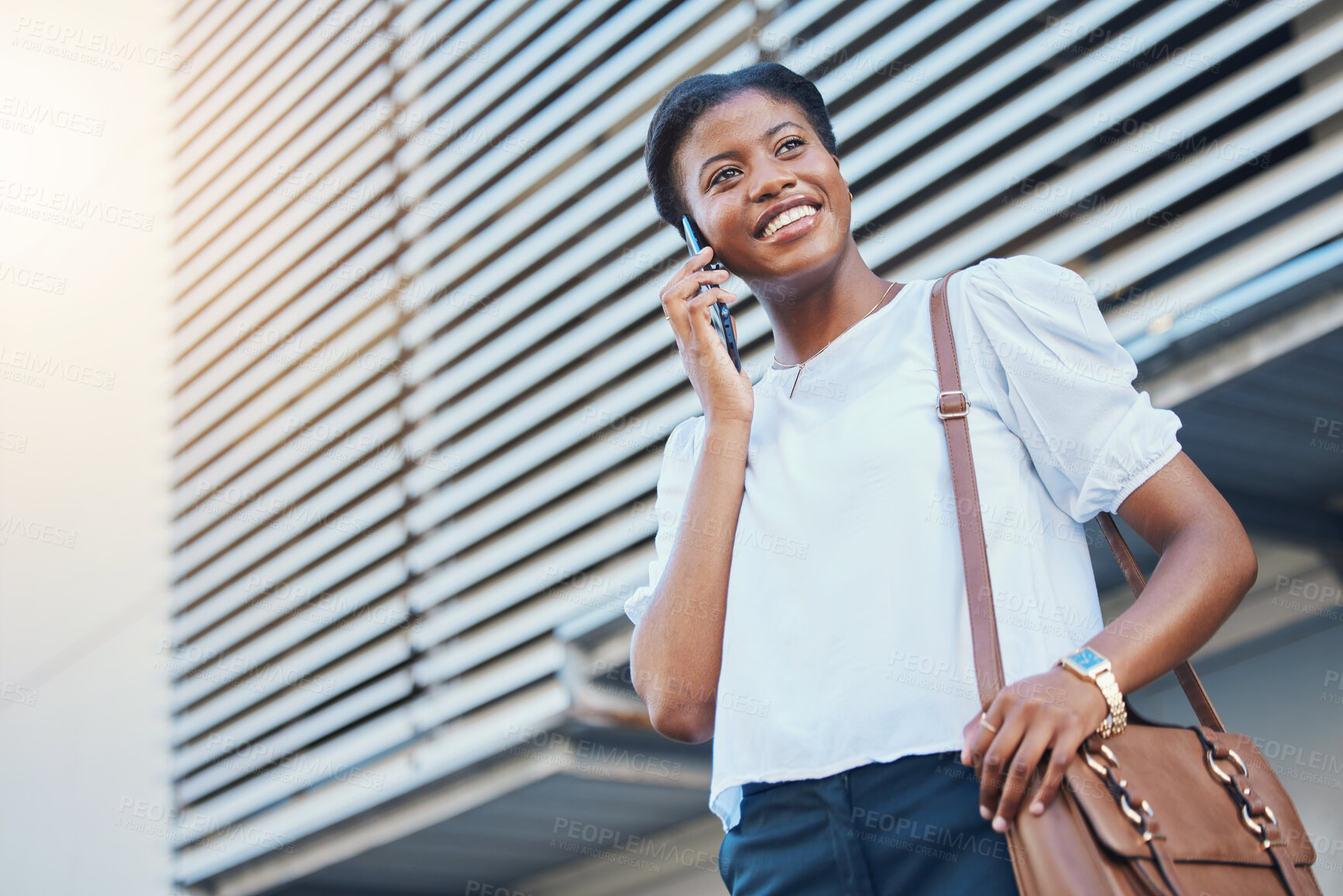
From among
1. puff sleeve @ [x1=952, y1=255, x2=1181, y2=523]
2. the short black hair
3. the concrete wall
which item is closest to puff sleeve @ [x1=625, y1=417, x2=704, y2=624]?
the short black hair

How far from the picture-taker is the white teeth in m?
1.65

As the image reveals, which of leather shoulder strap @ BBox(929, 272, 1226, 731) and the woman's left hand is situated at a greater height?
leather shoulder strap @ BBox(929, 272, 1226, 731)

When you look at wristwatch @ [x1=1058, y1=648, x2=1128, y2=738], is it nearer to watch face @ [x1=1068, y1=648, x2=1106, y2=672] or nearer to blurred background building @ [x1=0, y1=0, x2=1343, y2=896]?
watch face @ [x1=1068, y1=648, x2=1106, y2=672]

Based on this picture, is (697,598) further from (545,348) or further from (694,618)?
(545,348)

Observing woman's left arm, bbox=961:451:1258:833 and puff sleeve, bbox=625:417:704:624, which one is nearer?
woman's left arm, bbox=961:451:1258:833

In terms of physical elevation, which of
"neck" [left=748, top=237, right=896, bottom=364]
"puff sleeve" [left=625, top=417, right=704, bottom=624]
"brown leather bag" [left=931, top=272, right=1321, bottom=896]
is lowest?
"brown leather bag" [left=931, top=272, right=1321, bottom=896]

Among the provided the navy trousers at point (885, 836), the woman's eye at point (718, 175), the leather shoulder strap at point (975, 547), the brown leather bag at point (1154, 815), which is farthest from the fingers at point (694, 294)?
the navy trousers at point (885, 836)

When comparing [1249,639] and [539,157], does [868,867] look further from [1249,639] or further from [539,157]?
[539,157]

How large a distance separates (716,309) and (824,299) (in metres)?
0.22

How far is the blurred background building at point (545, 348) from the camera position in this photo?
2.84 m

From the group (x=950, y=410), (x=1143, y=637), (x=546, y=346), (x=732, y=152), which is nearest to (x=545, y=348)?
(x=546, y=346)

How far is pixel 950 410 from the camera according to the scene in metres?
1.36

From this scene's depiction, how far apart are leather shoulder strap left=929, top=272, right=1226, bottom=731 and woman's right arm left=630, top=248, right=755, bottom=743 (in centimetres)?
31

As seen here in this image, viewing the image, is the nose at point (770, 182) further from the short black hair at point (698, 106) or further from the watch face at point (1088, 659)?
the watch face at point (1088, 659)
